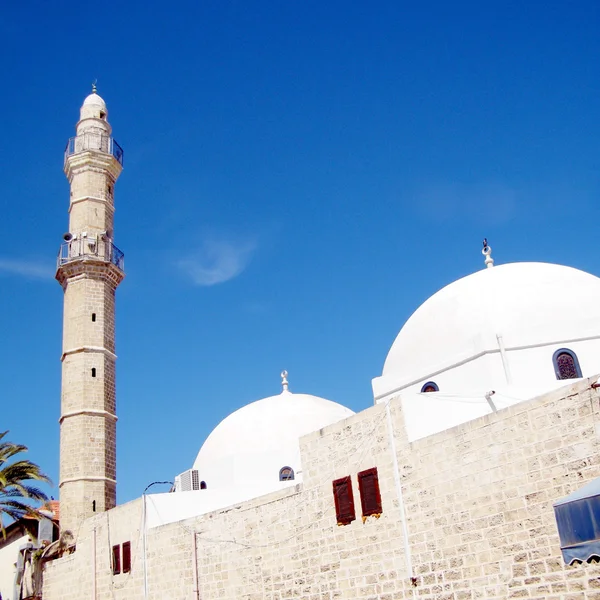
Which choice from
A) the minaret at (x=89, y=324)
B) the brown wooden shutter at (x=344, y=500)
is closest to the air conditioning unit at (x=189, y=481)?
the minaret at (x=89, y=324)

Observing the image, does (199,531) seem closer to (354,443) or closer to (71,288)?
(354,443)

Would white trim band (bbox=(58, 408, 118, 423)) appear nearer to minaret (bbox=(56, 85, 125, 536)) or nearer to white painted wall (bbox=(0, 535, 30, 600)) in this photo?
minaret (bbox=(56, 85, 125, 536))

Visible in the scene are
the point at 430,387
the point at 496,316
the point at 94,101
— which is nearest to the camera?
the point at 496,316

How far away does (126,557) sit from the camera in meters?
14.2

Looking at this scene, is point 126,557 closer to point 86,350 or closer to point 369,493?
point 86,350

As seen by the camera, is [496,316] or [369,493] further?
[496,316]

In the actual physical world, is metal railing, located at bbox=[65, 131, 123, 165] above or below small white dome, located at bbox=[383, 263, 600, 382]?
above

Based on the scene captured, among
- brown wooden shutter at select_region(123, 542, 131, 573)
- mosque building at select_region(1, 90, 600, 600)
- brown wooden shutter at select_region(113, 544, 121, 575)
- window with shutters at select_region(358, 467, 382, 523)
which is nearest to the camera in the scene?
mosque building at select_region(1, 90, 600, 600)

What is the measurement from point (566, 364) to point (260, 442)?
6.97m

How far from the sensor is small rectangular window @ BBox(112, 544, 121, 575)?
14.4 meters

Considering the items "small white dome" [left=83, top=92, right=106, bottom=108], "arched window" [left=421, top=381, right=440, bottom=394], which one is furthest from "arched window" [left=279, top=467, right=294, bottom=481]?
"small white dome" [left=83, top=92, right=106, bottom=108]

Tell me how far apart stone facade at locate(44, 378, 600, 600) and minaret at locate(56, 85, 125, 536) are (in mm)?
3984

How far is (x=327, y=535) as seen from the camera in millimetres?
10062

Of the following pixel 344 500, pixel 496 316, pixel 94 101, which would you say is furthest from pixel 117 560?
pixel 94 101
